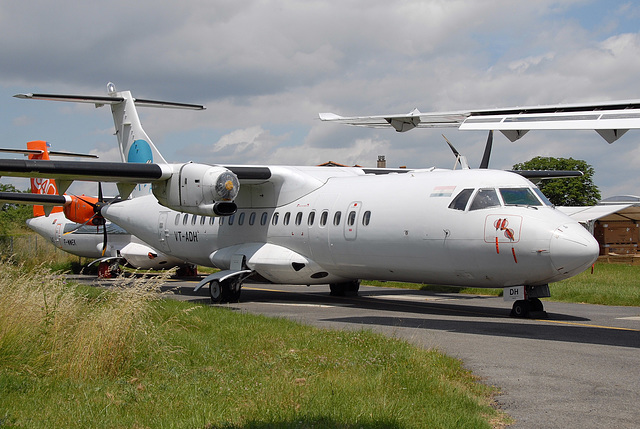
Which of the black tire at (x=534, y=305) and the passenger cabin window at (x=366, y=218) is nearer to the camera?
the black tire at (x=534, y=305)

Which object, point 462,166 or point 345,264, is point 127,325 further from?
point 462,166

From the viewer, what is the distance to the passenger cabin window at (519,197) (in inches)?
508

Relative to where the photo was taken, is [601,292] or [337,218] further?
[601,292]

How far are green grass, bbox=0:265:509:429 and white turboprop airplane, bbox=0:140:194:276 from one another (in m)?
15.7

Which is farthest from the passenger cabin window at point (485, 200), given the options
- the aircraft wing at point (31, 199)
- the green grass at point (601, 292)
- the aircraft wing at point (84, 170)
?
the aircraft wing at point (31, 199)

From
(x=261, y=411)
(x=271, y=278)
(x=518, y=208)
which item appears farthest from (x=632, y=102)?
(x=271, y=278)

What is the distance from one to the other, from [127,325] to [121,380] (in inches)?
33.4

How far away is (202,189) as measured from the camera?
15844 mm

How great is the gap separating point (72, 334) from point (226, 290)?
30.9 ft

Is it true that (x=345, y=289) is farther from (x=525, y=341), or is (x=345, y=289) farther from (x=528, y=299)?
(x=525, y=341)

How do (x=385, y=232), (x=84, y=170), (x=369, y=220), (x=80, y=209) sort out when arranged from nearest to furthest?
1. (x=385, y=232)
2. (x=369, y=220)
3. (x=84, y=170)
4. (x=80, y=209)

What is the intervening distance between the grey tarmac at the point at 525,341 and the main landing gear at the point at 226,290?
0.38 m

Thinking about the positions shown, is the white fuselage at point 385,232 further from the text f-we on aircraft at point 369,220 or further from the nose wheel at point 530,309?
the nose wheel at point 530,309

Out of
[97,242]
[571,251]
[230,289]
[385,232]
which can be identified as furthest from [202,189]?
[97,242]
